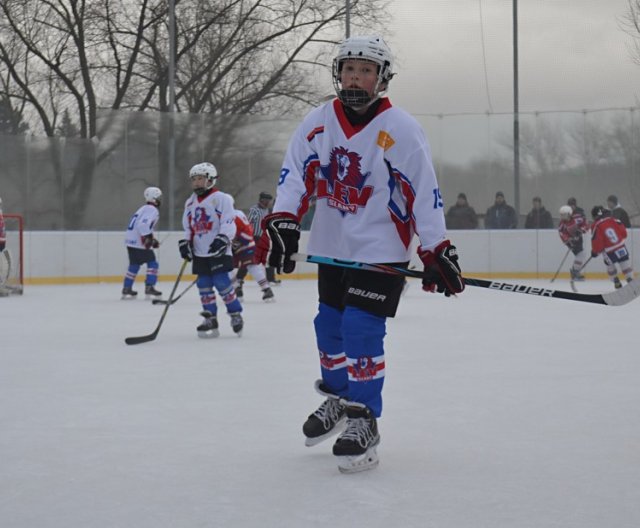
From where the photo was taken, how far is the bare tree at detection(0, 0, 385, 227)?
21.1 m

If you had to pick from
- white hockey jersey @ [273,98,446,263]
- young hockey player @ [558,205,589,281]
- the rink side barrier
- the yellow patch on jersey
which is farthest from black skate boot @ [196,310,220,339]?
young hockey player @ [558,205,589,281]

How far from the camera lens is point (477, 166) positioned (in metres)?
15.8

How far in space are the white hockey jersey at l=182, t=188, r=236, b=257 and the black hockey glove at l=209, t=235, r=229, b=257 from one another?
54 millimetres

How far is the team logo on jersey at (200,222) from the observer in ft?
22.6

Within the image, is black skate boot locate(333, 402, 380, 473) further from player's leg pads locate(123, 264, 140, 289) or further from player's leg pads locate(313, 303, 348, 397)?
player's leg pads locate(123, 264, 140, 289)

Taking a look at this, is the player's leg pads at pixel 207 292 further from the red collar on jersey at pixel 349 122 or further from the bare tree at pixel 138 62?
the bare tree at pixel 138 62

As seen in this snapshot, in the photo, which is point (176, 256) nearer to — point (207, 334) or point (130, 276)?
point (130, 276)

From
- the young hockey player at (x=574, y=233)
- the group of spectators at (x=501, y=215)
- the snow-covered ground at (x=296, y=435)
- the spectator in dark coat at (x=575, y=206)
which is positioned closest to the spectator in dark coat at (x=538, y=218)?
the group of spectators at (x=501, y=215)

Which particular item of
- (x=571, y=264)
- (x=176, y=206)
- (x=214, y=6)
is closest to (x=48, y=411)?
(x=176, y=206)

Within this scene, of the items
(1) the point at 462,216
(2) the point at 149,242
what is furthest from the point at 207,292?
(1) the point at 462,216

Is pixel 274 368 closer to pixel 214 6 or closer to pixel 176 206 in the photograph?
pixel 176 206

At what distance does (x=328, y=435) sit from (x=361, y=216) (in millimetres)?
680

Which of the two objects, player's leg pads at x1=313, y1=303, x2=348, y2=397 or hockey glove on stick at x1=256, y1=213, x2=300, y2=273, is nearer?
hockey glove on stick at x1=256, y1=213, x2=300, y2=273

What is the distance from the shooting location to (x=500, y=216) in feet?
50.8
